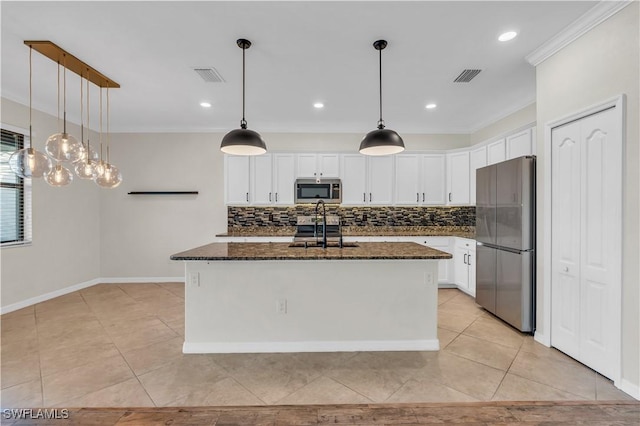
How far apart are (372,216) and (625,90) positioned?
381cm

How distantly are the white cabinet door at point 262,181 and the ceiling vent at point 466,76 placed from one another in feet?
10.5

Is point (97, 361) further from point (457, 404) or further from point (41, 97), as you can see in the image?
point (41, 97)

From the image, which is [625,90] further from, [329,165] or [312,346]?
[329,165]

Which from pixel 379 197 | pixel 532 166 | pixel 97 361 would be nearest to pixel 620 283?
pixel 532 166

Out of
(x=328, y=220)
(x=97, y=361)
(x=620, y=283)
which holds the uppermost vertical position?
(x=328, y=220)

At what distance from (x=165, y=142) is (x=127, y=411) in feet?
15.5

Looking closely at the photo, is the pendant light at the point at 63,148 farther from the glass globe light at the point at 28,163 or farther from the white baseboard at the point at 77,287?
the white baseboard at the point at 77,287

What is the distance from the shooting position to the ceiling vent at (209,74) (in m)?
3.25

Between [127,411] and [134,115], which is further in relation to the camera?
[134,115]

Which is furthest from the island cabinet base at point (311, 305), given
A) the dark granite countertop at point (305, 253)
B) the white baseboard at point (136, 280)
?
the white baseboard at point (136, 280)

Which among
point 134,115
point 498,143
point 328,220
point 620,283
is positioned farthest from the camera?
point 328,220

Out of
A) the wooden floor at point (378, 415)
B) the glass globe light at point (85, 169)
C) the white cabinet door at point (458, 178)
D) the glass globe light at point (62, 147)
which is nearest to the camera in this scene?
the wooden floor at point (378, 415)

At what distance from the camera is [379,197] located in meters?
5.36

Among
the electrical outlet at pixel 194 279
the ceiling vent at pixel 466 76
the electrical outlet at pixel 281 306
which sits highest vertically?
the ceiling vent at pixel 466 76
